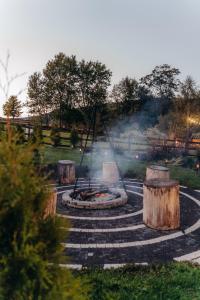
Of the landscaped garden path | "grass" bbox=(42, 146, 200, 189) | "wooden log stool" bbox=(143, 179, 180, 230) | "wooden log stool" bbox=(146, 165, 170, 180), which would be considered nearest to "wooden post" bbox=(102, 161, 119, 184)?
"grass" bbox=(42, 146, 200, 189)

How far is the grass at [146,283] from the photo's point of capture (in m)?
5.19

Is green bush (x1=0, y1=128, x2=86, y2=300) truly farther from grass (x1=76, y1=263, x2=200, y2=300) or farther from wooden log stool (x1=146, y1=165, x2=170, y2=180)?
wooden log stool (x1=146, y1=165, x2=170, y2=180)

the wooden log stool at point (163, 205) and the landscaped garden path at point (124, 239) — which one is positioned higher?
the wooden log stool at point (163, 205)

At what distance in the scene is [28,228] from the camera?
313 centimetres

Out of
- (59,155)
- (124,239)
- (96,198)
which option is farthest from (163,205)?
(59,155)

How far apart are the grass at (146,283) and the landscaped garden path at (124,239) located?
0.84 m

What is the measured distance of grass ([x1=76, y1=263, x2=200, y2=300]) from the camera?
17.0 ft

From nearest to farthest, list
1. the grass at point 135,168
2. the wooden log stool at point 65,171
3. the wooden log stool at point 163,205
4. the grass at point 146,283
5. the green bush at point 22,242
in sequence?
the green bush at point 22,242 → the grass at point 146,283 → the wooden log stool at point 163,205 → the wooden log stool at point 65,171 → the grass at point 135,168

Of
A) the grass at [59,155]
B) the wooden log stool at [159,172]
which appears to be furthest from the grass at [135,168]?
the wooden log stool at [159,172]

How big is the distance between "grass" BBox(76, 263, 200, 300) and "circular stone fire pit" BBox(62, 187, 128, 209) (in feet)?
16.5

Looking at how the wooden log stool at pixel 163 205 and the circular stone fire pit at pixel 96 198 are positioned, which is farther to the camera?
the circular stone fire pit at pixel 96 198

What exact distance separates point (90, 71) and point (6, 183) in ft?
167

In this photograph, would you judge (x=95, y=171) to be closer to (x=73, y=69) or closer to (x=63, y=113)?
(x=63, y=113)

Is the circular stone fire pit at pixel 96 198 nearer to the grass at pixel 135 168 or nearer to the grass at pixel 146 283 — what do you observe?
the grass at pixel 135 168
